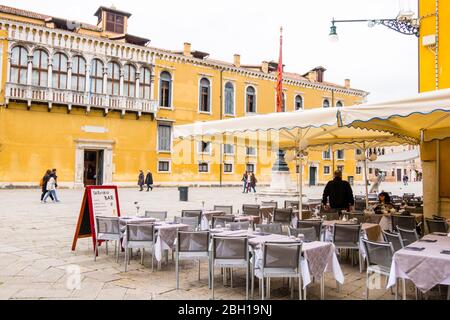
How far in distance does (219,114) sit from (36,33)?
14854mm

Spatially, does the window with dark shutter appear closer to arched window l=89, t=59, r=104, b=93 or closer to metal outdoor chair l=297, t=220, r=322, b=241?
arched window l=89, t=59, r=104, b=93

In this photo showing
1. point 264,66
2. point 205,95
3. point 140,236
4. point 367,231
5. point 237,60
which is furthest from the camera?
Result: point 264,66

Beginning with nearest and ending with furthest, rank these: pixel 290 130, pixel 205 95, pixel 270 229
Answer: pixel 270 229, pixel 290 130, pixel 205 95

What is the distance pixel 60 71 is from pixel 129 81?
15.3 ft

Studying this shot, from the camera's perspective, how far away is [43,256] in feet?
23.2

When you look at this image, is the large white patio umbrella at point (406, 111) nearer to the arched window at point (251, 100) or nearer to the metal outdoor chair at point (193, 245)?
the metal outdoor chair at point (193, 245)

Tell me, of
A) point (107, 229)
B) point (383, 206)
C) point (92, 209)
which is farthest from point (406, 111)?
point (92, 209)

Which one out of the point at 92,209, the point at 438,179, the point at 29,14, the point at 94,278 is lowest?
the point at 94,278

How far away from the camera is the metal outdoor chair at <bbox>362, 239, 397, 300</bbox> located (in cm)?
470

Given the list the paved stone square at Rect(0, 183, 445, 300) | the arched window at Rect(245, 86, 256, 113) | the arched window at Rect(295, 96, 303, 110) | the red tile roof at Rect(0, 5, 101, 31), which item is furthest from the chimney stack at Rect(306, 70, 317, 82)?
the paved stone square at Rect(0, 183, 445, 300)

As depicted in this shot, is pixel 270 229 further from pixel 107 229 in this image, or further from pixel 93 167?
pixel 93 167

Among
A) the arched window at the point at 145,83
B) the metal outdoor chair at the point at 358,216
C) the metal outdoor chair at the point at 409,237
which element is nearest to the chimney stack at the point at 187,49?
the arched window at the point at 145,83

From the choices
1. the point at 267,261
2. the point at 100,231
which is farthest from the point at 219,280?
the point at 100,231

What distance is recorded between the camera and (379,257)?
4.84m
